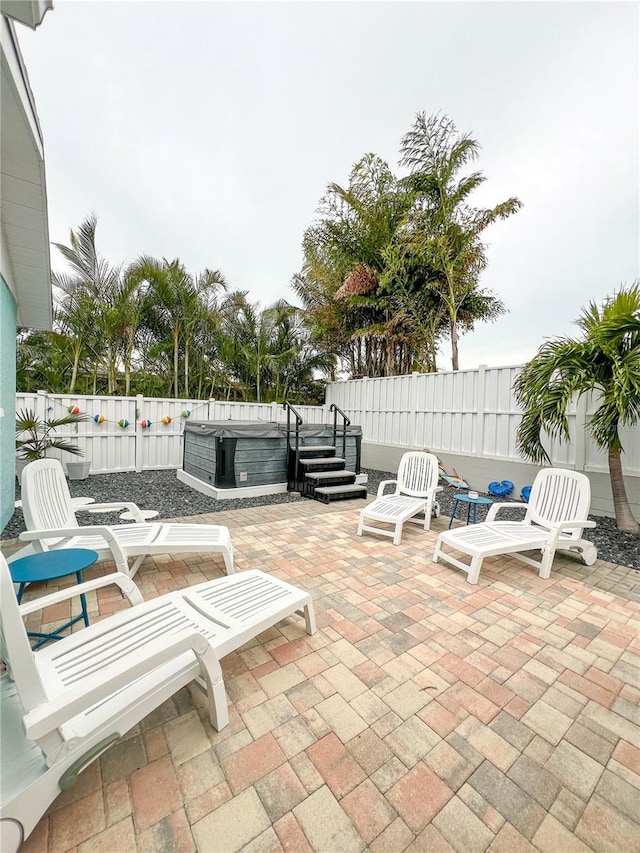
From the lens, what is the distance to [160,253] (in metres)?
10.7

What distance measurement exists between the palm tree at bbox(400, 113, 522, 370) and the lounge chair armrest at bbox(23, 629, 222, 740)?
10141 millimetres

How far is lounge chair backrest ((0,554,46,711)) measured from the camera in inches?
44.8

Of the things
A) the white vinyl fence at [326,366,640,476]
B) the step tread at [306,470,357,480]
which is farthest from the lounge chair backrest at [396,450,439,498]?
the white vinyl fence at [326,366,640,476]

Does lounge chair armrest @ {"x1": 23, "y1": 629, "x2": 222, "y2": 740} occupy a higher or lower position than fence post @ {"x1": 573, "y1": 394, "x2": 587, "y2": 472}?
lower

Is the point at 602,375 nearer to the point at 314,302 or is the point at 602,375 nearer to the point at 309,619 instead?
the point at 309,619

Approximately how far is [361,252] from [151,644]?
11053mm

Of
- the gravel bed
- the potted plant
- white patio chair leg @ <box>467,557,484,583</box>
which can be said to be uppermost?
the potted plant

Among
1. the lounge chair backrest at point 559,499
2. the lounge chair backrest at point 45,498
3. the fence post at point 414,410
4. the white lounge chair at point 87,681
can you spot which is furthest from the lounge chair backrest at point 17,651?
the fence post at point 414,410

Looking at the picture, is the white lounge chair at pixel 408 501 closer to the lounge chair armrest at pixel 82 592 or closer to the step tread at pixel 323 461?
the step tread at pixel 323 461

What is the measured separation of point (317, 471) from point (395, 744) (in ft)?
16.4

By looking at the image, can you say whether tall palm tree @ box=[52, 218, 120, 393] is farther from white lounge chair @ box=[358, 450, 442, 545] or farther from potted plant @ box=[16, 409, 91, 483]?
white lounge chair @ box=[358, 450, 442, 545]

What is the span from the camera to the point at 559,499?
3.86 meters

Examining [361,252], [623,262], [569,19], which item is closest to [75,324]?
[361,252]

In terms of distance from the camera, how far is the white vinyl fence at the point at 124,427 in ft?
23.5
